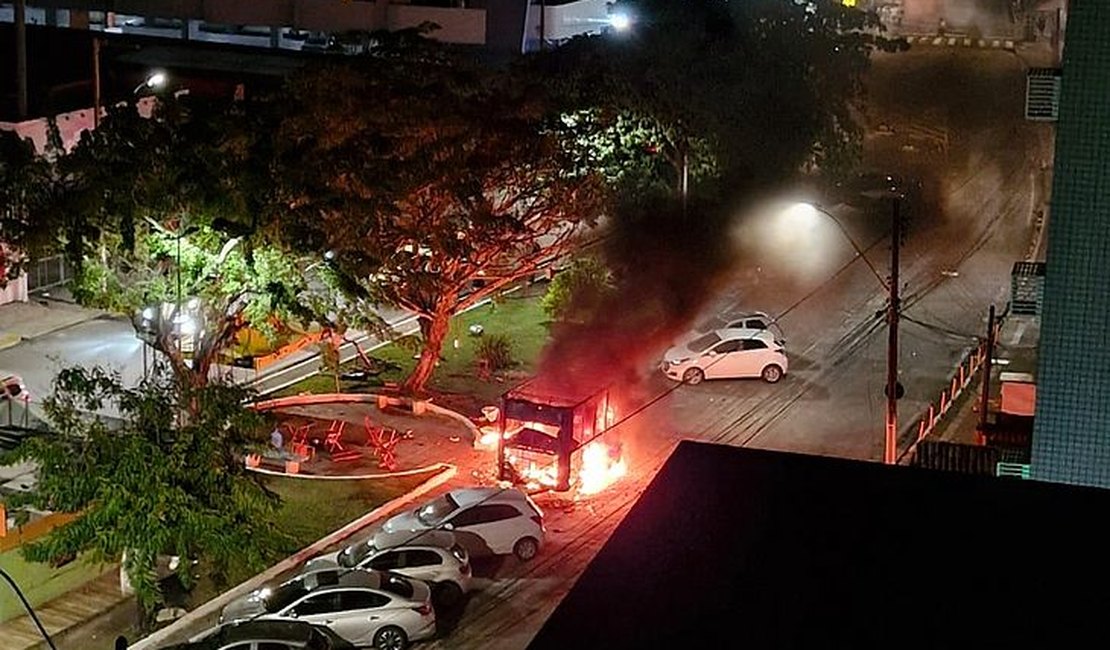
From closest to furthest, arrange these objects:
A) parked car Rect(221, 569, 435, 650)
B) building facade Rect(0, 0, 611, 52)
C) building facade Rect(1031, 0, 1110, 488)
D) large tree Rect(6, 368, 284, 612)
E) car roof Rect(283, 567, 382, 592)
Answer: building facade Rect(1031, 0, 1110, 488) → large tree Rect(6, 368, 284, 612) → parked car Rect(221, 569, 435, 650) → car roof Rect(283, 567, 382, 592) → building facade Rect(0, 0, 611, 52)

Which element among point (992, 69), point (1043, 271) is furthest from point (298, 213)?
point (992, 69)

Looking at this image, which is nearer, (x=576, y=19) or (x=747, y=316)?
(x=747, y=316)

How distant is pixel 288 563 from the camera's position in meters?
19.4

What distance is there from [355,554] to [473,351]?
9379 millimetres

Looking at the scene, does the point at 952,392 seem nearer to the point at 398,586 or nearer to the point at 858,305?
the point at 858,305

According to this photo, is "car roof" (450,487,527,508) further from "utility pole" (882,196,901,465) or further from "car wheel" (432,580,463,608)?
"utility pole" (882,196,901,465)

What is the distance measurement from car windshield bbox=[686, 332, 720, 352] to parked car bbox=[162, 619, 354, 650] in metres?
11.0

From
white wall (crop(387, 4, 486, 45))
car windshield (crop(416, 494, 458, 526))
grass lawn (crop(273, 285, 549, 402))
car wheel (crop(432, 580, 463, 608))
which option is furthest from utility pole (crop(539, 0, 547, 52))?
car wheel (crop(432, 580, 463, 608))

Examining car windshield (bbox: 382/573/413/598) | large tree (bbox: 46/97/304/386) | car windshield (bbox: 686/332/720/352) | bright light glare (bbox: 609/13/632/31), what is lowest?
car windshield (bbox: 382/573/413/598)

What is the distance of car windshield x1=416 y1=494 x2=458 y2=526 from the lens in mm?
19719

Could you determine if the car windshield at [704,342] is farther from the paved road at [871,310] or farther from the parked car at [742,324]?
the paved road at [871,310]

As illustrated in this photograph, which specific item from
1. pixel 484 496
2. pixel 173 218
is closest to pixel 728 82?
pixel 173 218

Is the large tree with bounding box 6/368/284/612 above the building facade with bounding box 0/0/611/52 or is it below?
below

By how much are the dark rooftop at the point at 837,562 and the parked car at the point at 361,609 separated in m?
9.04
